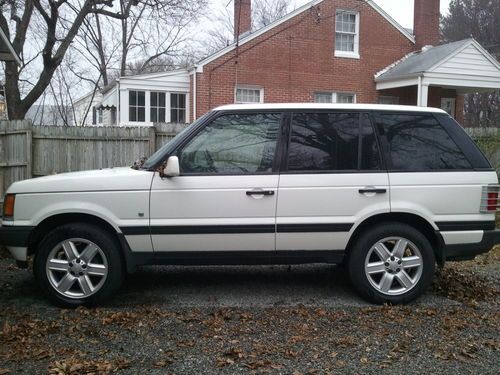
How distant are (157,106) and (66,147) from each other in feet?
24.8

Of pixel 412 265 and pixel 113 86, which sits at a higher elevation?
pixel 113 86

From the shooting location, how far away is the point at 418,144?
5.17 meters

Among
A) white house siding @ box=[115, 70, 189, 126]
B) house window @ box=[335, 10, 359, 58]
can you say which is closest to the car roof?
white house siding @ box=[115, 70, 189, 126]

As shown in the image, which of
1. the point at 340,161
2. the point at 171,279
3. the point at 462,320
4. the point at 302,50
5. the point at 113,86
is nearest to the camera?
the point at 462,320

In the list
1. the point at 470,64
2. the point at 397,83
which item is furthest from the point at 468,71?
the point at 397,83

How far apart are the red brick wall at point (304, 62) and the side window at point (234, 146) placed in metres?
11.9

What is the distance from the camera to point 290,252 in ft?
16.6

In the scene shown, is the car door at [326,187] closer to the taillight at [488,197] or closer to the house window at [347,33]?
the taillight at [488,197]

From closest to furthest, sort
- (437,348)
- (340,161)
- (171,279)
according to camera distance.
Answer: (437,348) < (340,161) < (171,279)

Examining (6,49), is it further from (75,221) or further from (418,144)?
(418,144)

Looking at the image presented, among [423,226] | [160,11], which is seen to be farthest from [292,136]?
[160,11]

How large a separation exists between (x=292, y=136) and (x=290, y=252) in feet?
3.64

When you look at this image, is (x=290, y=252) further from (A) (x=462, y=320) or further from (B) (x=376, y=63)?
(B) (x=376, y=63)

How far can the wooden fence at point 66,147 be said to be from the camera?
9609 mm
